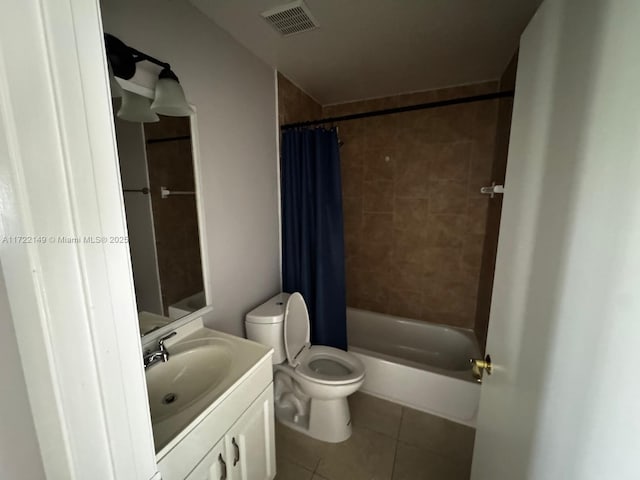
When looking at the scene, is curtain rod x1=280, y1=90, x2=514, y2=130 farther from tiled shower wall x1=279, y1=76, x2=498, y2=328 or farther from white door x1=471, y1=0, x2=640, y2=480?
white door x1=471, y1=0, x2=640, y2=480

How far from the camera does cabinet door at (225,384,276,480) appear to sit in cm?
104

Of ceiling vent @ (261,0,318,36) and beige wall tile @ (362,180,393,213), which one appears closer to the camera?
ceiling vent @ (261,0,318,36)

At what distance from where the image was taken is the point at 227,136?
1.52m

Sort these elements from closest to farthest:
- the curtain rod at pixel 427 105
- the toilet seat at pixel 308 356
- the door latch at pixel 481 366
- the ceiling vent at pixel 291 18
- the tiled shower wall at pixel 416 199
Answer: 1. the door latch at pixel 481 366
2. the ceiling vent at pixel 291 18
3. the curtain rod at pixel 427 105
4. the toilet seat at pixel 308 356
5. the tiled shower wall at pixel 416 199

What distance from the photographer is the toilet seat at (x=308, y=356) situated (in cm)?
166

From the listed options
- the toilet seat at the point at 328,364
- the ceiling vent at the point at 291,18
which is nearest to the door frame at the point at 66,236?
the ceiling vent at the point at 291,18

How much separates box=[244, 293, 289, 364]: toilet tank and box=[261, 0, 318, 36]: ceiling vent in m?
1.63

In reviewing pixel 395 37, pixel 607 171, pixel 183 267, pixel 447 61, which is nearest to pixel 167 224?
pixel 183 267

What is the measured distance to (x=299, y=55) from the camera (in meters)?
1.69

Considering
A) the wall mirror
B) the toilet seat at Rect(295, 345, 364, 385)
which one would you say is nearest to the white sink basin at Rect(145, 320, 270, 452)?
the wall mirror

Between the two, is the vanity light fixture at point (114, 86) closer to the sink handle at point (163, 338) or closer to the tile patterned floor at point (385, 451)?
the sink handle at point (163, 338)

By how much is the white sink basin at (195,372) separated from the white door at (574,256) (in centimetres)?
92

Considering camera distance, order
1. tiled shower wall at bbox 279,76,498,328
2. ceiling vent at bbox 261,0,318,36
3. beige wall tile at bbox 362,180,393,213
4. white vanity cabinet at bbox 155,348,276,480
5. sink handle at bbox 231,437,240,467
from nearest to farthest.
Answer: white vanity cabinet at bbox 155,348,276,480
sink handle at bbox 231,437,240,467
ceiling vent at bbox 261,0,318,36
tiled shower wall at bbox 279,76,498,328
beige wall tile at bbox 362,180,393,213

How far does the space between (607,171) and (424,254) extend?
2.11 meters
